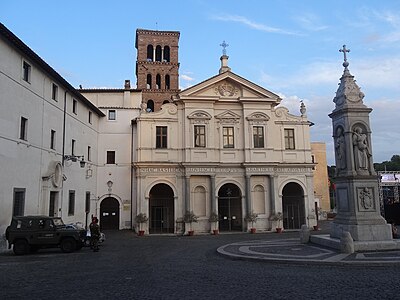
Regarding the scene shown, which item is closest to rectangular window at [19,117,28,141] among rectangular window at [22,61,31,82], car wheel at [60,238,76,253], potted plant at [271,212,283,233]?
rectangular window at [22,61,31,82]

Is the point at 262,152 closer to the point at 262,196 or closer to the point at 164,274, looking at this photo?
the point at 262,196

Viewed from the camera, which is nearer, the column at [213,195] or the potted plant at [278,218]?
the column at [213,195]

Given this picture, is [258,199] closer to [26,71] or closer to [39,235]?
[39,235]

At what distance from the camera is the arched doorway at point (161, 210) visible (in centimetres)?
2914

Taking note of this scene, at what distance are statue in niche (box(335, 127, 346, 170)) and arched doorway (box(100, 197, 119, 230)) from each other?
19933mm

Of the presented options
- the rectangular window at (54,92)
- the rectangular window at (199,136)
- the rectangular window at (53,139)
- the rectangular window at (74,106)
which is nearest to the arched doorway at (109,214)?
the rectangular window at (74,106)

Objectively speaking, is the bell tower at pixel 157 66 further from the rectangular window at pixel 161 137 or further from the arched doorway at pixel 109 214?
the arched doorway at pixel 109 214

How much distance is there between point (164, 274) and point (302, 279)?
4.02 m

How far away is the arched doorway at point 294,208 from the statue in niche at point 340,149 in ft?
47.3

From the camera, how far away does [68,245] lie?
16.6 metres

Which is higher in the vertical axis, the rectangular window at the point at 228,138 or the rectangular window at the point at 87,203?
the rectangular window at the point at 228,138

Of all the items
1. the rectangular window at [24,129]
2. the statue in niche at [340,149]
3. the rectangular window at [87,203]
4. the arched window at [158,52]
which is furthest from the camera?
the arched window at [158,52]

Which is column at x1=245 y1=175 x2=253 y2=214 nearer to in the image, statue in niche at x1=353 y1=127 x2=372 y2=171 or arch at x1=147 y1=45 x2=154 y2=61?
statue in niche at x1=353 y1=127 x2=372 y2=171

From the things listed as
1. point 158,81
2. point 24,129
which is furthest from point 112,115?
point 158,81
